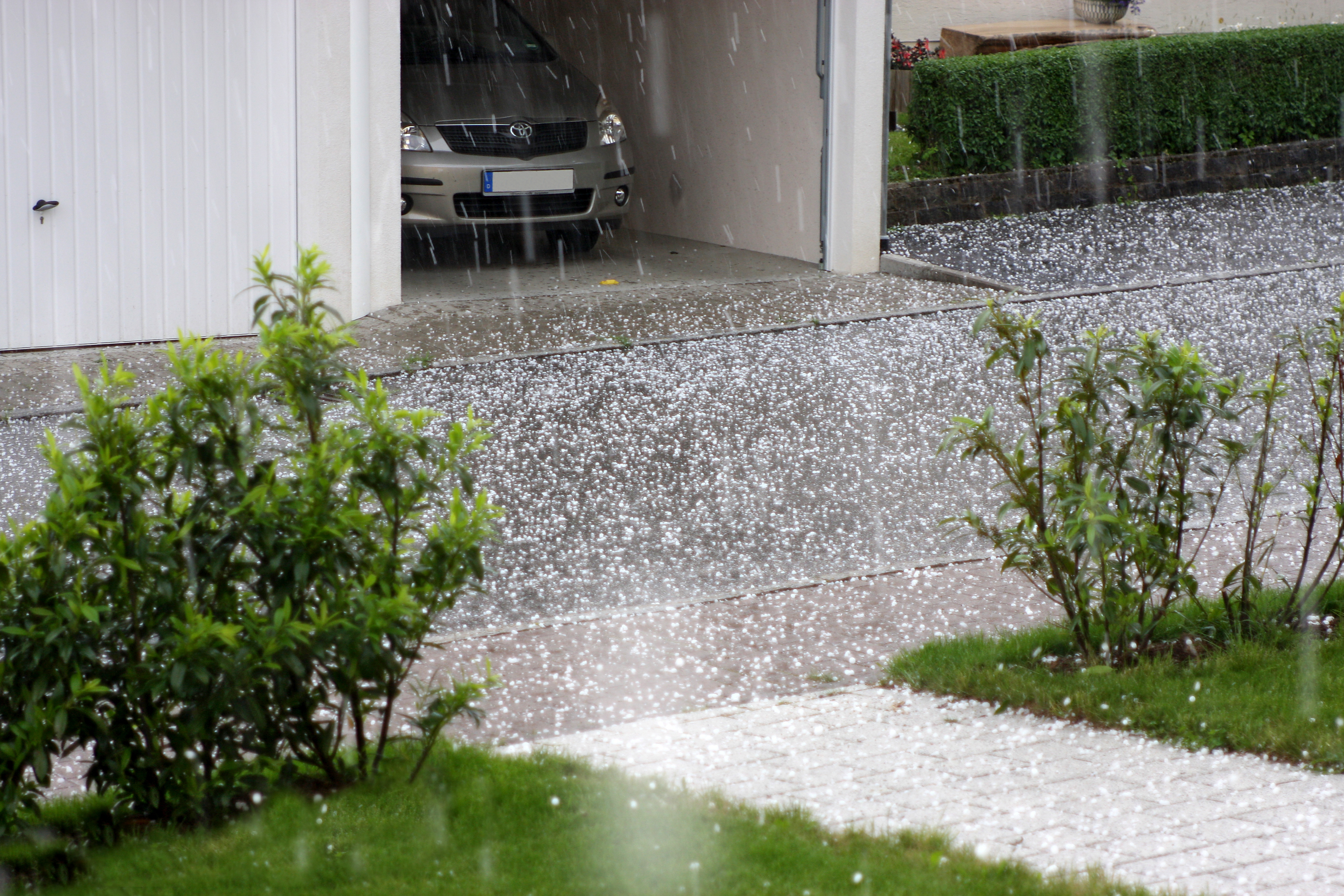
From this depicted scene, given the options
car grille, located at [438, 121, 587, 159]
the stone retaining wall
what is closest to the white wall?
the stone retaining wall

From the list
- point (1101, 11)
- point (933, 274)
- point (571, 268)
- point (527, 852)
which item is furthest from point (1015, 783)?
point (1101, 11)

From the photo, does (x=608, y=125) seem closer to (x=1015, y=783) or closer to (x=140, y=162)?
(x=140, y=162)

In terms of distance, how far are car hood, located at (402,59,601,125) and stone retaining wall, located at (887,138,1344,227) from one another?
2931 millimetres

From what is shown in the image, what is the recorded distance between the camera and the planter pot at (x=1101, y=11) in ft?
61.2

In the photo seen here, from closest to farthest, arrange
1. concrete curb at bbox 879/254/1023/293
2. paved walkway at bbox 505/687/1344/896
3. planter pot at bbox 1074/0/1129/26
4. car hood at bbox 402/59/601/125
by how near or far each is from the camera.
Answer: paved walkway at bbox 505/687/1344/896 → concrete curb at bbox 879/254/1023/293 → car hood at bbox 402/59/601/125 → planter pot at bbox 1074/0/1129/26

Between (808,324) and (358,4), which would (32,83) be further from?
(808,324)

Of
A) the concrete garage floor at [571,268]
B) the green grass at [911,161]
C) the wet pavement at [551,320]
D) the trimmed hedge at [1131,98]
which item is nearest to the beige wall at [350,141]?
the wet pavement at [551,320]

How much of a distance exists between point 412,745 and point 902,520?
3.15 meters

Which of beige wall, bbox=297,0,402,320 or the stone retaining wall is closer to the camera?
beige wall, bbox=297,0,402,320

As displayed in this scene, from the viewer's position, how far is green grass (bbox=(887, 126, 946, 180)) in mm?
14859

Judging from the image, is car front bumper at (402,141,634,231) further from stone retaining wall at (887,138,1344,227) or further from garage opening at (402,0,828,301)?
stone retaining wall at (887,138,1344,227)

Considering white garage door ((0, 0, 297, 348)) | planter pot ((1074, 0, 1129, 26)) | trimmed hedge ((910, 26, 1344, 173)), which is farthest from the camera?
planter pot ((1074, 0, 1129, 26))

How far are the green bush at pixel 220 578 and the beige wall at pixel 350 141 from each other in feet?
20.6

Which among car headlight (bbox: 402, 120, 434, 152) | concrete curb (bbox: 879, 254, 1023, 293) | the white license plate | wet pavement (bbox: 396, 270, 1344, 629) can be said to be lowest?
wet pavement (bbox: 396, 270, 1344, 629)
